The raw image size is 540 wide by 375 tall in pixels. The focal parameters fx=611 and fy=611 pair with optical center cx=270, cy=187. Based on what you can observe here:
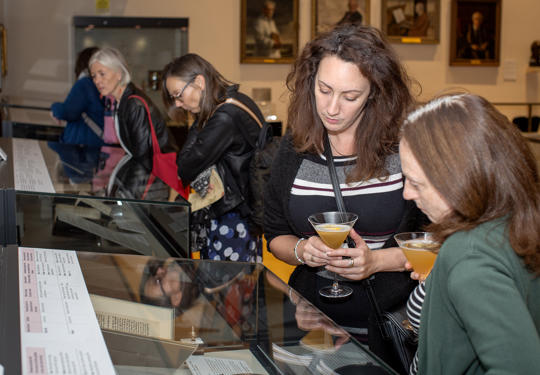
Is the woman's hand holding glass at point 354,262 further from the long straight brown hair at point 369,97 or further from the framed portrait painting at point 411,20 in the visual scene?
the framed portrait painting at point 411,20

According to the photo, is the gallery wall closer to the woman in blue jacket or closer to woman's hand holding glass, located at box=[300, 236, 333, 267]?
the woman in blue jacket

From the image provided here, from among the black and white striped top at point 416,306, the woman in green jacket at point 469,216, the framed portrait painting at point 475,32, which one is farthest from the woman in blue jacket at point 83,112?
the framed portrait painting at point 475,32

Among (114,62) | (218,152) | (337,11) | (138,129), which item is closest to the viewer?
(218,152)

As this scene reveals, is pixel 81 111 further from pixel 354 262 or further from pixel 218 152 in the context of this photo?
pixel 354 262

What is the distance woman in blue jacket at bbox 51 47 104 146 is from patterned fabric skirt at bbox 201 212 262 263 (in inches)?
108

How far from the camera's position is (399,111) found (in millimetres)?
2434

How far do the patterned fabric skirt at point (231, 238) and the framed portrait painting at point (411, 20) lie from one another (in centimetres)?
782

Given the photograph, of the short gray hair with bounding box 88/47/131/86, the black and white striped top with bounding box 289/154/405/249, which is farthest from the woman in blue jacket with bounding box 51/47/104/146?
the black and white striped top with bounding box 289/154/405/249

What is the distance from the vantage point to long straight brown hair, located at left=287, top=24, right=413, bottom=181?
232 centimetres

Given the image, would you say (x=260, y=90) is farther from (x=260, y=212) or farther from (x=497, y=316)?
(x=497, y=316)

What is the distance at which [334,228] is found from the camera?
2203mm

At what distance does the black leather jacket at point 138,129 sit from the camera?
4.61 metres

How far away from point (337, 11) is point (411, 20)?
133 centimetres

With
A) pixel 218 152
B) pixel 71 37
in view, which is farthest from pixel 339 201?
pixel 71 37
